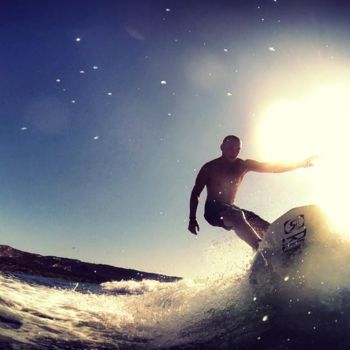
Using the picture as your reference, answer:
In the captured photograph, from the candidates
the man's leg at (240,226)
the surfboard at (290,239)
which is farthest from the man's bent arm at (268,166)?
the surfboard at (290,239)

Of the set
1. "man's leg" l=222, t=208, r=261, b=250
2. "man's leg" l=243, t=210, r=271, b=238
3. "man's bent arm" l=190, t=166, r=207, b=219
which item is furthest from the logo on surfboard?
"man's bent arm" l=190, t=166, r=207, b=219

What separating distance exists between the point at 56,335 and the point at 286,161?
5.24 meters

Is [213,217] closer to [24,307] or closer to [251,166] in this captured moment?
[251,166]

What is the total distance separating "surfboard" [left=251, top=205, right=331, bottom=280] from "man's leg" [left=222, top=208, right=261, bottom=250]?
707mm

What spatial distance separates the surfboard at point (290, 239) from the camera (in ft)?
12.8

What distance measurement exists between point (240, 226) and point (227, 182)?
1092 mm

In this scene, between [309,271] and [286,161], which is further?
[286,161]

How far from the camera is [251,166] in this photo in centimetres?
696

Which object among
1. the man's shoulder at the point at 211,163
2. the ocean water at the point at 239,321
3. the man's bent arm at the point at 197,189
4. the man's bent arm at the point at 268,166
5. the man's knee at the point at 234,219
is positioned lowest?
the ocean water at the point at 239,321

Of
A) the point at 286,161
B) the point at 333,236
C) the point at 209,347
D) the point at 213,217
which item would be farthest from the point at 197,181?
the point at 209,347

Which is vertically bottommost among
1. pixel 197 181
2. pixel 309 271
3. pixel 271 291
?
pixel 271 291

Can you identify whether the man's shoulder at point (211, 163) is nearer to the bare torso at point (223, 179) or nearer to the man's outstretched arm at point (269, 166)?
the bare torso at point (223, 179)

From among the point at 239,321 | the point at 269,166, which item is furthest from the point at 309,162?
the point at 239,321

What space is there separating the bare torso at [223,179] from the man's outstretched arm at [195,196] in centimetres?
12
